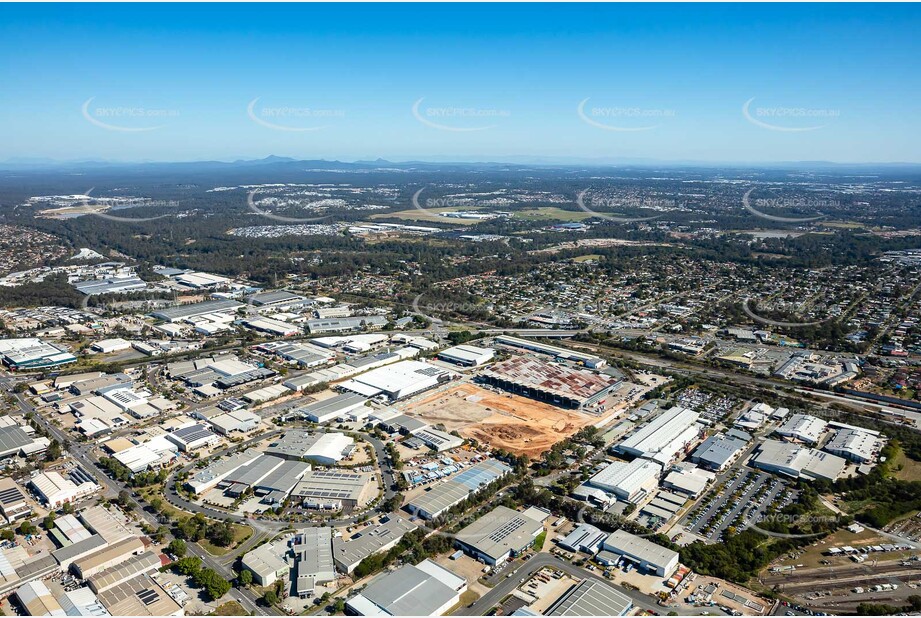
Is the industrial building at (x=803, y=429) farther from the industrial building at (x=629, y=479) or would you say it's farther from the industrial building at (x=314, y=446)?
the industrial building at (x=314, y=446)

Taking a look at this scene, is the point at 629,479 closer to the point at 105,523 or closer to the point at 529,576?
the point at 529,576

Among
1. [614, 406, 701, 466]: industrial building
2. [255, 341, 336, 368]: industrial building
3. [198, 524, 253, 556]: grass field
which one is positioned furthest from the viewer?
[255, 341, 336, 368]: industrial building

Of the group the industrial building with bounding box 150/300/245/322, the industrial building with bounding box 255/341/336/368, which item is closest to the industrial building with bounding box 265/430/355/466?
the industrial building with bounding box 255/341/336/368

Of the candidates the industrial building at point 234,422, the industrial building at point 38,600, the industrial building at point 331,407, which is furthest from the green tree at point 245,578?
the industrial building at point 331,407

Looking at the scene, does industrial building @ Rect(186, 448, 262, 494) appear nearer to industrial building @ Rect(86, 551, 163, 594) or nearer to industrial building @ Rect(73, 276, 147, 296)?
industrial building @ Rect(86, 551, 163, 594)

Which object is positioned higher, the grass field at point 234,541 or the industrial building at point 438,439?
the industrial building at point 438,439
